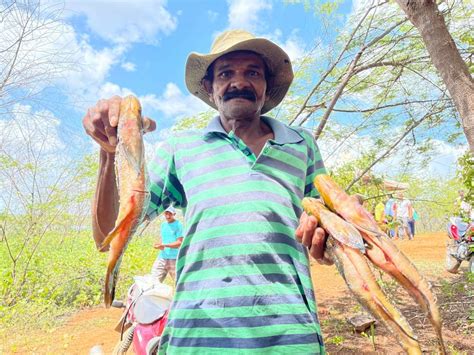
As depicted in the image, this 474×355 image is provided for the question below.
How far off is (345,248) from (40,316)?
7276 mm

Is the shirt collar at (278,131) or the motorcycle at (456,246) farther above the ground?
the shirt collar at (278,131)

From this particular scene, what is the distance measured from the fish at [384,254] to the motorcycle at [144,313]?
1801mm

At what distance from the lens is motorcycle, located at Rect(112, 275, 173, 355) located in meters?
2.69

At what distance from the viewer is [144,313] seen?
271 cm

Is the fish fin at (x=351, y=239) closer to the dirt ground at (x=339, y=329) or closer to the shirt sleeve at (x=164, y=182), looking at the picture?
the shirt sleeve at (x=164, y=182)

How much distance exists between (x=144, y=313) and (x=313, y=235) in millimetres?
1921

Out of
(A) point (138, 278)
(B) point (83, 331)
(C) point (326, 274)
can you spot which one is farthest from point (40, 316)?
(C) point (326, 274)

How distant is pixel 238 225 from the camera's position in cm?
141

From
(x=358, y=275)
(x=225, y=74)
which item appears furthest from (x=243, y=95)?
(x=358, y=275)

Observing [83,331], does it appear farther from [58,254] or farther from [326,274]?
[326,274]

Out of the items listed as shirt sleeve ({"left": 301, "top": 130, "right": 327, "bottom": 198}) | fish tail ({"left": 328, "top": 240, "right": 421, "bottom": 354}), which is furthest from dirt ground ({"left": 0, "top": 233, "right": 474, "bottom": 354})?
fish tail ({"left": 328, "top": 240, "right": 421, "bottom": 354})

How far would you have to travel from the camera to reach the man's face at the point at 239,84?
170 centimetres

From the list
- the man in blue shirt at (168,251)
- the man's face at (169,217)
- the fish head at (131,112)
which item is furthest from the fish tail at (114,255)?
the man's face at (169,217)

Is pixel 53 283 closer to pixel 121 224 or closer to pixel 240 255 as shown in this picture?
pixel 240 255
